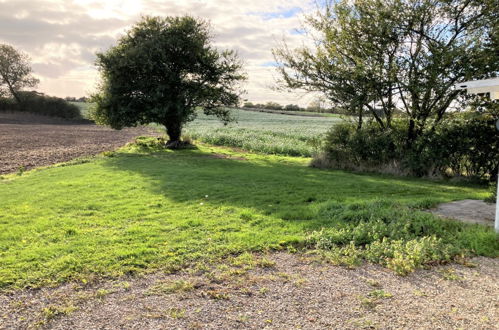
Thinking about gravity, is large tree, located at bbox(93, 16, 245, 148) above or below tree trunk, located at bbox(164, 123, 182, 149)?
above

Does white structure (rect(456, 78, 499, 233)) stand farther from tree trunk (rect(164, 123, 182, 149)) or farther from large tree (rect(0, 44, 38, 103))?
large tree (rect(0, 44, 38, 103))

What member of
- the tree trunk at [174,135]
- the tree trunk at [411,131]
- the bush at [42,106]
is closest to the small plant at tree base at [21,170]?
the tree trunk at [174,135]

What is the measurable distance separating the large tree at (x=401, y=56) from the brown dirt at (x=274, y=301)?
11795mm

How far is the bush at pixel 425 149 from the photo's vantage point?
13914 millimetres

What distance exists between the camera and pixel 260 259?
599cm

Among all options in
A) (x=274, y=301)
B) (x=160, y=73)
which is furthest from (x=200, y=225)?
(x=160, y=73)

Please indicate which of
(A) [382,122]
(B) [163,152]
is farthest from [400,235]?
(B) [163,152]

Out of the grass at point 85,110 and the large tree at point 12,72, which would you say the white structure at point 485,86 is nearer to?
the grass at point 85,110

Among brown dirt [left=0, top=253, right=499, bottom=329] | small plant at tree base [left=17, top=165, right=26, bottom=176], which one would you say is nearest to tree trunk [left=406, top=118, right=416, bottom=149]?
brown dirt [left=0, top=253, right=499, bottom=329]

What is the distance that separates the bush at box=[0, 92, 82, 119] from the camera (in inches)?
2451

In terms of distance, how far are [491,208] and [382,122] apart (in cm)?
977

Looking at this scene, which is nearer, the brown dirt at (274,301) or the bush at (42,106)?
the brown dirt at (274,301)

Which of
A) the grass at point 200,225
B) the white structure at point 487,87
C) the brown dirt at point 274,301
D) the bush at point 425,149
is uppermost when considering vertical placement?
the white structure at point 487,87

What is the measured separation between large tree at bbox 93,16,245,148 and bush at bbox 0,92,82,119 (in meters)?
43.1
